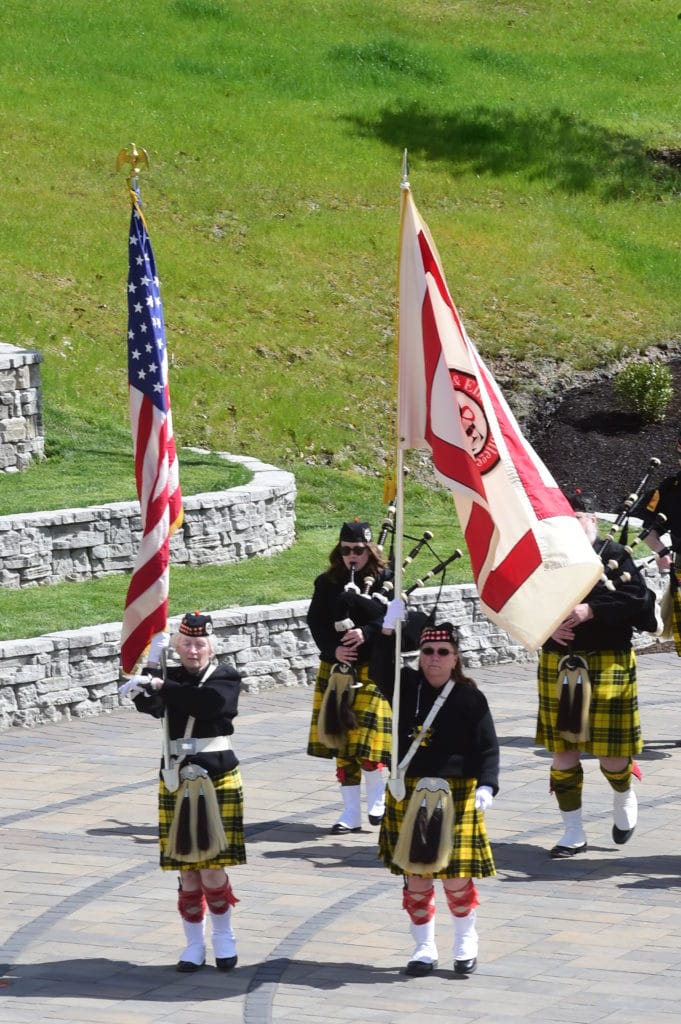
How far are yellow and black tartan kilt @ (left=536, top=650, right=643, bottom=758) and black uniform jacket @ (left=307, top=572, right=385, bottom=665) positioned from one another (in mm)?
1098

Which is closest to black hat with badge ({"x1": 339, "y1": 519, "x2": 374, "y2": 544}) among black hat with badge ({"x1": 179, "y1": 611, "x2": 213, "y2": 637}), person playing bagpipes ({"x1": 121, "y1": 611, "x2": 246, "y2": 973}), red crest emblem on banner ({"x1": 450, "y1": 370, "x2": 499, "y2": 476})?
person playing bagpipes ({"x1": 121, "y1": 611, "x2": 246, "y2": 973})

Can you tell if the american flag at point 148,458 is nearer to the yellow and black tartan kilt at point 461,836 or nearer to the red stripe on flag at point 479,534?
the yellow and black tartan kilt at point 461,836

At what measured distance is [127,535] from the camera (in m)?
16.3

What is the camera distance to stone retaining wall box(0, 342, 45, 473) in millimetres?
18797

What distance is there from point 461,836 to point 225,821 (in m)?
1.18

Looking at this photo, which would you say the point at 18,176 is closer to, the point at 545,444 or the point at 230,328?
the point at 230,328

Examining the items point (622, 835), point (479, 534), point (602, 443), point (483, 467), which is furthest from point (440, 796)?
point (602, 443)

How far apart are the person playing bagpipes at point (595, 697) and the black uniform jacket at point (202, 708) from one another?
260 cm

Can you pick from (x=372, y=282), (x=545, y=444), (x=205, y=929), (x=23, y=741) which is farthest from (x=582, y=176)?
(x=205, y=929)

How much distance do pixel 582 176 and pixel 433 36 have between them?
7690mm

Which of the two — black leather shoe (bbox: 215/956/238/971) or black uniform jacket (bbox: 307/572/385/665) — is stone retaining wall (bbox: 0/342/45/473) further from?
black leather shoe (bbox: 215/956/238/971)

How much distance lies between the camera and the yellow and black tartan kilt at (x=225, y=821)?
27.0ft

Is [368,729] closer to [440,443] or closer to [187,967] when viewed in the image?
[187,967]

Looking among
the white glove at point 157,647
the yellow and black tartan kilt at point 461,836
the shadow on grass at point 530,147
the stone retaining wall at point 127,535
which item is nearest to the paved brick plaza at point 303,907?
the yellow and black tartan kilt at point 461,836
